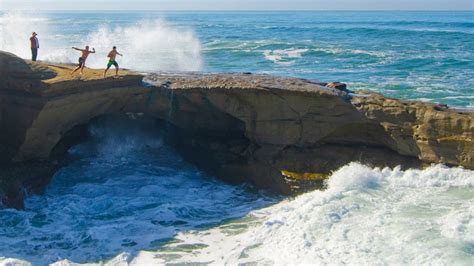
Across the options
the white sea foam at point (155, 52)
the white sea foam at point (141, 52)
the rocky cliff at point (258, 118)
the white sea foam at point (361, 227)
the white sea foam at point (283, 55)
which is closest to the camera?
the white sea foam at point (361, 227)

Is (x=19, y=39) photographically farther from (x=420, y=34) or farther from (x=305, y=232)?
(x=305, y=232)

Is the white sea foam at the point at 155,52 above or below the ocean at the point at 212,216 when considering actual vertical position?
above

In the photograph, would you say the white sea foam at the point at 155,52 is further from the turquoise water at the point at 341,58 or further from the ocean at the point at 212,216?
the ocean at the point at 212,216

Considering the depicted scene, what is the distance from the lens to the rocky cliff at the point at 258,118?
38.6 feet

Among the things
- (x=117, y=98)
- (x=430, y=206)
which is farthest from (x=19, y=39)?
(x=430, y=206)

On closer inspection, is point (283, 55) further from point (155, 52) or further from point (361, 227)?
point (361, 227)

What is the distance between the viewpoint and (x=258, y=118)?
1284cm

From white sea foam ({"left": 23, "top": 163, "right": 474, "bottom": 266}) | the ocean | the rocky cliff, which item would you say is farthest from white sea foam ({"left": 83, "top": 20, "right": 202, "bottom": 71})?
white sea foam ({"left": 23, "top": 163, "right": 474, "bottom": 266})

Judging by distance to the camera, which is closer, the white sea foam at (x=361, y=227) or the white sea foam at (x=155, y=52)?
the white sea foam at (x=361, y=227)

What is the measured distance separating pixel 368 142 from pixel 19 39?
35.7 m

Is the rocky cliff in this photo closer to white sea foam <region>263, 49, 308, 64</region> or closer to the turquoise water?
the turquoise water

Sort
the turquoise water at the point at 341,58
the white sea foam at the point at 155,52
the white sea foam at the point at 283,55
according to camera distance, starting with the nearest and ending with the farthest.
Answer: the turquoise water at the point at 341,58
the white sea foam at the point at 155,52
the white sea foam at the point at 283,55

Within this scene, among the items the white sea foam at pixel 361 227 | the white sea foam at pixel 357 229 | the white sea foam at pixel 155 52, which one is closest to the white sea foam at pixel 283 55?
the white sea foam at pixel 155 52

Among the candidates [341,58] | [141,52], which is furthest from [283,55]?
[141,52]
